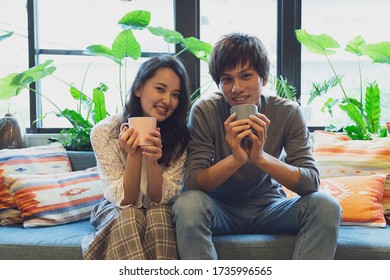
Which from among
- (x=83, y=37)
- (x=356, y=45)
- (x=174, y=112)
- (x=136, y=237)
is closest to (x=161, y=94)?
(x=174, y=112)

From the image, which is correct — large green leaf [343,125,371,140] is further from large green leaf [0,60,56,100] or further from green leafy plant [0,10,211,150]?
large green leaf [0,60,56,100]

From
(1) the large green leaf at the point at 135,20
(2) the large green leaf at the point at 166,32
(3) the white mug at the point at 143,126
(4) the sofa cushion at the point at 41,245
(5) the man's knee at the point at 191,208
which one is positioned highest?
(1) the large green leaf at the point at 135,20

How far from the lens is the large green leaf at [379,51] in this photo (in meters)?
2.21

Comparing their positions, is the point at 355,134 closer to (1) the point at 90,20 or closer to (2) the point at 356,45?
(2) the point at 356,45

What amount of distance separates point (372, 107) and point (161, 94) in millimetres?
1336

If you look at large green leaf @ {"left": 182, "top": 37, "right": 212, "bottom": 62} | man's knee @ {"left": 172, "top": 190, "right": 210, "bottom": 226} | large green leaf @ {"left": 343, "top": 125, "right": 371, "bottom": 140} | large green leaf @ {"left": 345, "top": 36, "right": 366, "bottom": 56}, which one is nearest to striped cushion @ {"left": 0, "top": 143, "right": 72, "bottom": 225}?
man's knee @ {"left": 172, "top": 190, "right": 210, "bottom": 226}

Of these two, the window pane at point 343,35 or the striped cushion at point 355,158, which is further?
the window pane at point 343,35

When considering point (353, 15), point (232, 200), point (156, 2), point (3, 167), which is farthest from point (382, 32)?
point (3, 167)

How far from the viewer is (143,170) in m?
1.49

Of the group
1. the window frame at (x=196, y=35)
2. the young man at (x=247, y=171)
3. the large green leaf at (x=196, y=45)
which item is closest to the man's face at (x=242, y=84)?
the young man at (x=247, y=171)

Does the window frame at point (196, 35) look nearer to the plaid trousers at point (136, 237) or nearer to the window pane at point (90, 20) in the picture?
the window pane at point (90, 20)

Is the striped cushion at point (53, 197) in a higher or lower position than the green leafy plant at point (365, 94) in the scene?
lower

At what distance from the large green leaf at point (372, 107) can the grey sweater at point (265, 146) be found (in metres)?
0.88

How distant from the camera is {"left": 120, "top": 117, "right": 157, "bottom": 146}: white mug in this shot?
1.21 meters
